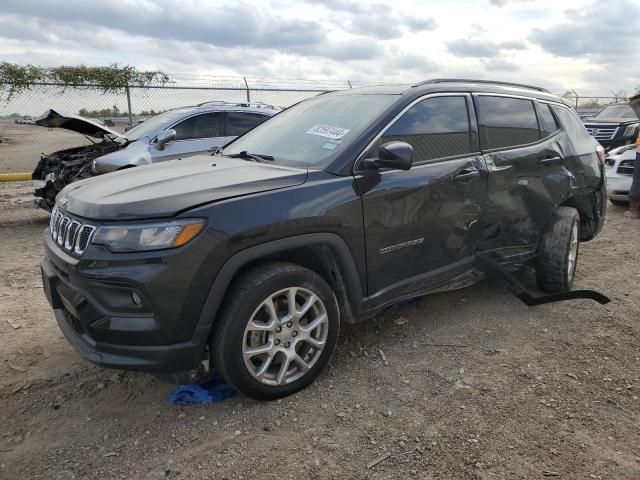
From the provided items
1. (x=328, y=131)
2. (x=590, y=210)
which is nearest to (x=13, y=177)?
(x=328, y=131)

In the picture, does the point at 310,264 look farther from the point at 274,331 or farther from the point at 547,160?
the point at 547,160

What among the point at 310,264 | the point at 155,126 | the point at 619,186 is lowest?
the point at 619,186

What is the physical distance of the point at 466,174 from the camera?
3.68 meters

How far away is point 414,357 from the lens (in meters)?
3.48

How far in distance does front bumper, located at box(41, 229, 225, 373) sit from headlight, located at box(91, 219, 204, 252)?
46mm

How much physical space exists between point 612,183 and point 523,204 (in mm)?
5717

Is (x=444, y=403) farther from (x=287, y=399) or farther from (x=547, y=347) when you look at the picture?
(x=547, y=347)

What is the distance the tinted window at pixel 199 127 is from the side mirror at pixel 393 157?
5.51 m

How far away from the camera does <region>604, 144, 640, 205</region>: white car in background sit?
8617mm

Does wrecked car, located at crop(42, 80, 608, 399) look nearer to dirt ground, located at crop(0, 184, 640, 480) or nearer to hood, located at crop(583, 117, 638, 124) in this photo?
dirt ground, located at crop(0, 184, 640, 480)

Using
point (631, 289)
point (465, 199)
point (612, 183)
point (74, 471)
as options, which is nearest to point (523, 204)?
point (465, 199)

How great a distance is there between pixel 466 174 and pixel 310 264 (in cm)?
138

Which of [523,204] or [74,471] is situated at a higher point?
[523,204]

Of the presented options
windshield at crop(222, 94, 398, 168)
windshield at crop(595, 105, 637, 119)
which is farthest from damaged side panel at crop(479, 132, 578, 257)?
windshield at crop(595, 105, 637, 119)
